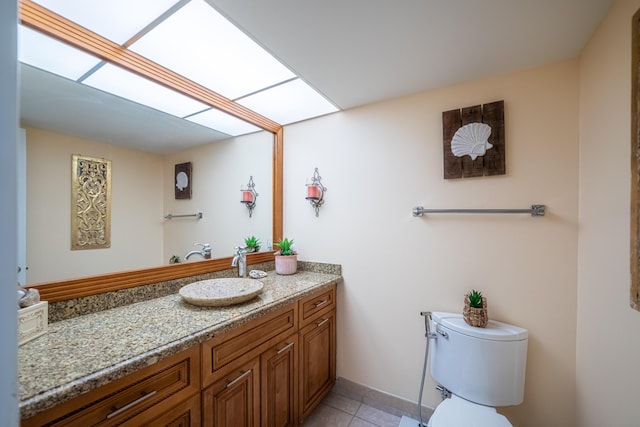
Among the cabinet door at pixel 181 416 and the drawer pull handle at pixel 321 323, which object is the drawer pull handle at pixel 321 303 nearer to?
the drawer pull handle at pixel 321 323

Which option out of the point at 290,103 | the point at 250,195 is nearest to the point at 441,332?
the point at 250,195

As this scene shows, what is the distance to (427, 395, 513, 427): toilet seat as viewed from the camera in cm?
111

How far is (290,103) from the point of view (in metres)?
1.84

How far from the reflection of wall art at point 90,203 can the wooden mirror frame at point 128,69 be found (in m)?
0.20

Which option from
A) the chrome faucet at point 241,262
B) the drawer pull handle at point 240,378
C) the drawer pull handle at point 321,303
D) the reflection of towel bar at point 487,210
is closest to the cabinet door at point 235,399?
the drawer pull handle at point 240,378

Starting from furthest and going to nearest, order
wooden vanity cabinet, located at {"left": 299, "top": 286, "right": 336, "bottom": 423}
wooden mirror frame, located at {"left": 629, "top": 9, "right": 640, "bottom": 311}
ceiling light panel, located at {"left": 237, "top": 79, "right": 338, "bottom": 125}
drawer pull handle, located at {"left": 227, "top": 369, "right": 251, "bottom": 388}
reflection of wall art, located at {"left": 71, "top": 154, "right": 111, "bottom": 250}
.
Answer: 1. ceiling light panel, located at {"left": 237, "top": 79, "right": 338, "bottom": 125}
2. wooden vanity cabinet, located at {"left": 299, "top": 286, "right": 336, "bottom": 423}
3. reflection of wall art, located at {"left": 71, "top": 154, "right": 111, "bottom": 250}
4. drawer pull handle, located at {"left": 227, "top": 369, "right": 251, "bottom": 388}
5. wooden mirror frame, located at {"left": 629, "top": 9, "right": 640, "bottom": 311}

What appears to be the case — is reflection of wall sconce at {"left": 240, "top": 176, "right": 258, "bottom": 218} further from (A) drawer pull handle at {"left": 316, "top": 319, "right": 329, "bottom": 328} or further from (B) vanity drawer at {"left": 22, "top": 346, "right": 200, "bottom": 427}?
(B) vanity drawer at {"left": 22, "top": 346, "right": 200, "bottom": 427}

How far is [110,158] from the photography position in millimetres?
1295

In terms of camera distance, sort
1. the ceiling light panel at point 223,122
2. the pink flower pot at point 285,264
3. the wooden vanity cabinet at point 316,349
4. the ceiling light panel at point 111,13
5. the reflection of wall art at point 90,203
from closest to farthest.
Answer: the ceiling light panel at point 111,13
the reflection of wall art at point 90,203
the wooden vanity cabinet at point 316,349
the ceiling light panel at point 223,122
the pink flower pot at point 285,264

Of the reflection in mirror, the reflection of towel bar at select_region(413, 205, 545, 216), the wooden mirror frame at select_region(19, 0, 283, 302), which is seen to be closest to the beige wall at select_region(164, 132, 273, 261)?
the reflection in mirror

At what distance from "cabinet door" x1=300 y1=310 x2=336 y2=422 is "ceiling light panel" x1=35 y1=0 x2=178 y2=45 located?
1707 mm

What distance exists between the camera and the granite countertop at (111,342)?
0.65 meters

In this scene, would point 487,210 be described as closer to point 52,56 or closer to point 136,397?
point 136,397

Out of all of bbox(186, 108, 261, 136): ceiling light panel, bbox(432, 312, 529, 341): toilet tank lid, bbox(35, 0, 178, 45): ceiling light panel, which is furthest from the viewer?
bbox(186, 108, 261, 136): ceiling light panel
